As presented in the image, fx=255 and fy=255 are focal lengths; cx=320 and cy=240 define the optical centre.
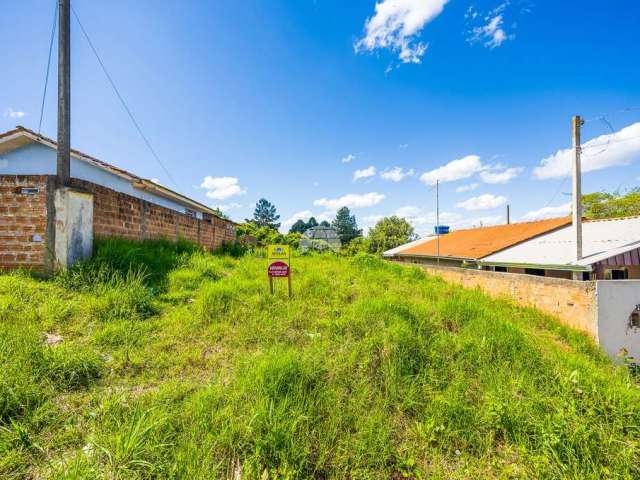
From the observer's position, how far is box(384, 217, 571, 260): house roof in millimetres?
12133

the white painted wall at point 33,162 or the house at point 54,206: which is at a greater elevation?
the white painted wall at point 33,162

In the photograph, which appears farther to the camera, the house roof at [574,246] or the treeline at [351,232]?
the treeline at [351,232]

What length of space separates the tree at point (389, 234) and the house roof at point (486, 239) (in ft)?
37.2

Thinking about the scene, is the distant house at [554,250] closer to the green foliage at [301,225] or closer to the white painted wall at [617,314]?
the white painted wall at [617,314]

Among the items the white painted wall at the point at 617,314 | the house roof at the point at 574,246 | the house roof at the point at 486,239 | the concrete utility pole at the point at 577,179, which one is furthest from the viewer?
the house roof at the point at 486,239

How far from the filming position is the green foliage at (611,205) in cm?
1719

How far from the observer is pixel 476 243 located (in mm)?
14406

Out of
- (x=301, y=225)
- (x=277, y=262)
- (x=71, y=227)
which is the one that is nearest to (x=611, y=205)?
(x=277, y=262)

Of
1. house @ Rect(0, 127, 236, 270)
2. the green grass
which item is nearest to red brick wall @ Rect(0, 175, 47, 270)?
house @ Rect(0, 127, 236, 270)

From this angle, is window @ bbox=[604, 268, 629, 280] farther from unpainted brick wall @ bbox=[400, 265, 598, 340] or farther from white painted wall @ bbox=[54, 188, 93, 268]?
white painted wall @ bbox=[54, 188, 93, 268]

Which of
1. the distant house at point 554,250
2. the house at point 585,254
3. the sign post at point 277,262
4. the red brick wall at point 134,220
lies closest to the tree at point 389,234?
the distant house at point 554,250

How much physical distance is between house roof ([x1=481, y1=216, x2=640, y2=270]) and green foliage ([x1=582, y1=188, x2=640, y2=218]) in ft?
33.1

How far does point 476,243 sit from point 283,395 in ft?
50.0

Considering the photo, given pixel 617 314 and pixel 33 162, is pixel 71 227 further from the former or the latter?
pixel 617 314
